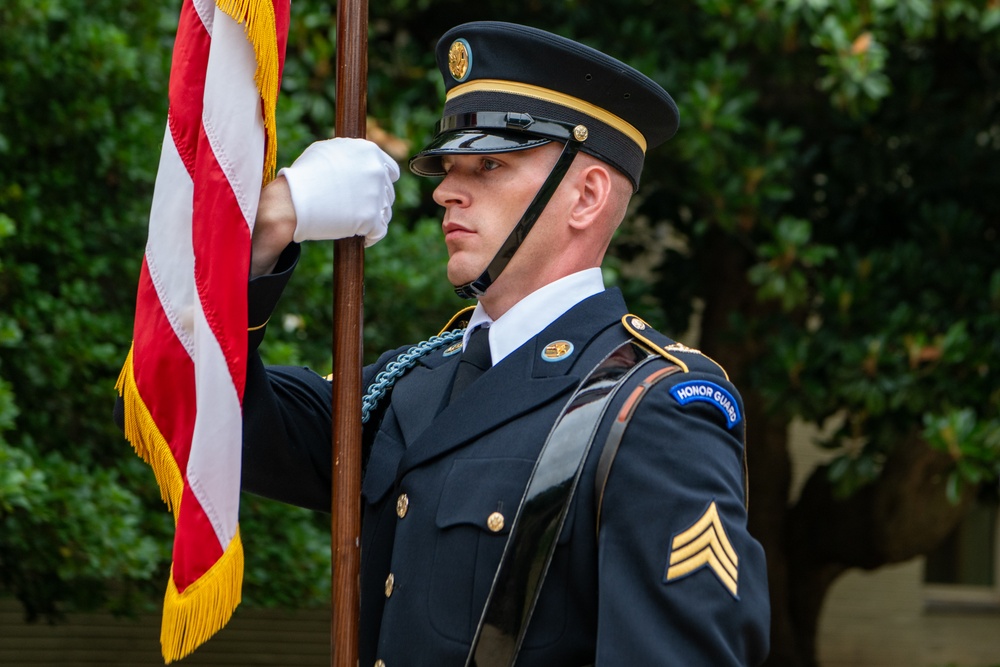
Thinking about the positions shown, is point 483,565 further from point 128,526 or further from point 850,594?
point 850,594

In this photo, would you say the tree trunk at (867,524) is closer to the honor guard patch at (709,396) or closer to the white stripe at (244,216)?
the honor guard patch at (709,396)

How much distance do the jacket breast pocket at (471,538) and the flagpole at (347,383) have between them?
5.7 inches

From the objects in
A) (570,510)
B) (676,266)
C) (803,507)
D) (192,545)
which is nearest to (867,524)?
(803,507)

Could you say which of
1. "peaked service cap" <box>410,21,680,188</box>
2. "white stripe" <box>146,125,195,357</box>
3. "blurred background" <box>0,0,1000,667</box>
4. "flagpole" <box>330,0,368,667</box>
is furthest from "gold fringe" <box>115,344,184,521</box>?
"blurred background" <box>0,0,1000,667</box>

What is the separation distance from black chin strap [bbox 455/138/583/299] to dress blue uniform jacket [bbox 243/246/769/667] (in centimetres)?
13

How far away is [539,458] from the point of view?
6.33 feet

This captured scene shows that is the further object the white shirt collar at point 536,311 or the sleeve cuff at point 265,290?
the white shirt collar at point 536,311

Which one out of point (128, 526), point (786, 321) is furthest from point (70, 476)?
point (786, 321)

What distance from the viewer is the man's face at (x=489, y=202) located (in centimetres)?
215

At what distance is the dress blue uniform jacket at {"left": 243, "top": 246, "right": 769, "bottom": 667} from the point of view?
5.83 feet

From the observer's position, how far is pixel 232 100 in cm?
208

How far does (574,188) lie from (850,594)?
9181 millimetres

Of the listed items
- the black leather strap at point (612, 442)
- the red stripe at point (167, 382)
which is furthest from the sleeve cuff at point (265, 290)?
the black leather strap at point (612, 442)

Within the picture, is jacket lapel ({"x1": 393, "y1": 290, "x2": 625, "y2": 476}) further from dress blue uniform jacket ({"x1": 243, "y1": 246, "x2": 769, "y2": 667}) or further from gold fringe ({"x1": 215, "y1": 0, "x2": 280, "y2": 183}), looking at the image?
gold fringe ({"x1": 215, "y1": 0, "x2": 280, "y2": 183})
